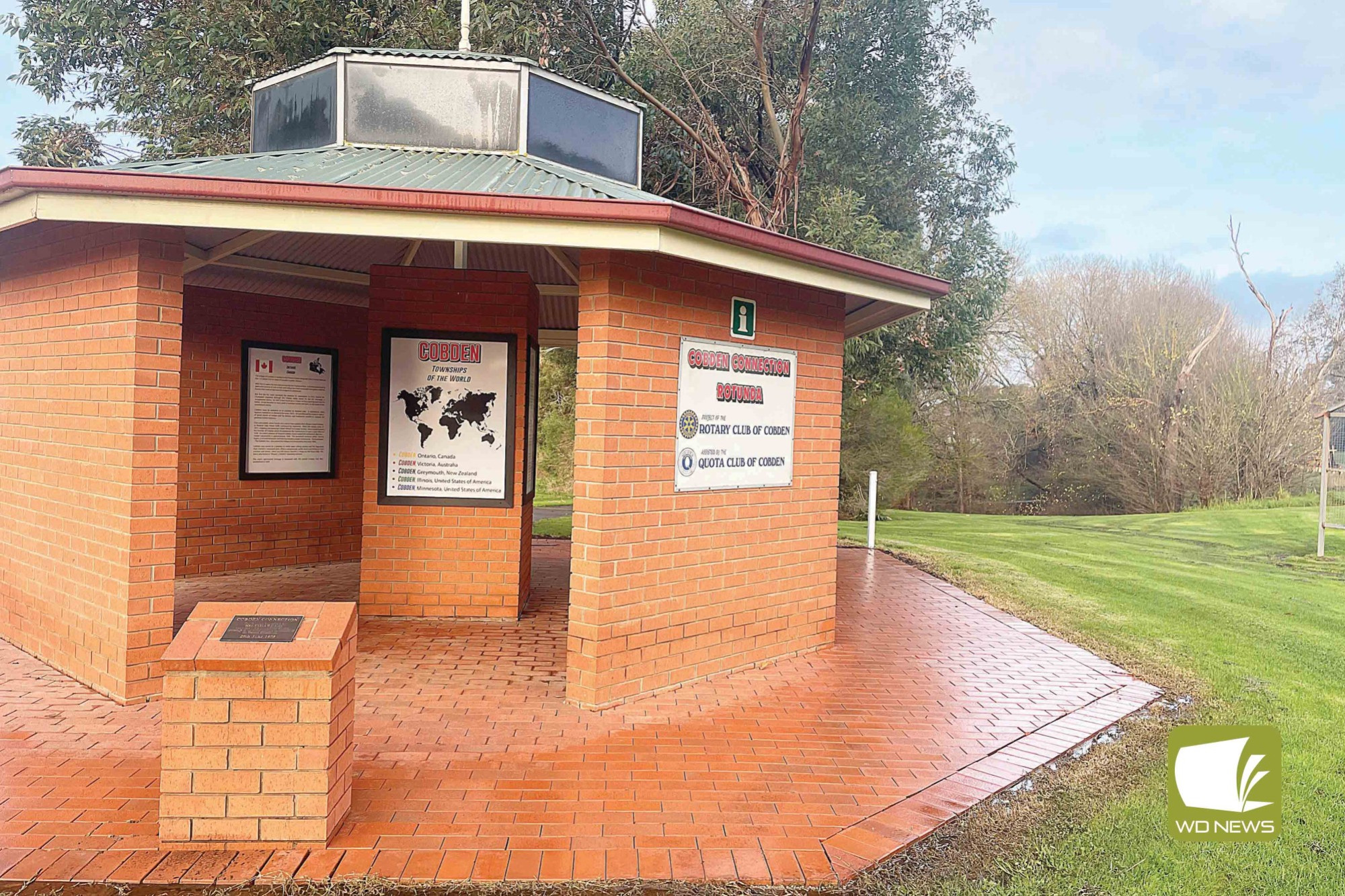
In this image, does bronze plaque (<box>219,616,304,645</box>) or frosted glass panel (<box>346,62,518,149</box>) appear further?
frosted glass panel (<box>346,62,518,149</box>)

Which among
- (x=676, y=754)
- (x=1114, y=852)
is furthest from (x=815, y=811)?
(x=1114, y=852)

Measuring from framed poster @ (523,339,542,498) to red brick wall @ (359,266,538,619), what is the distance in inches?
10.2

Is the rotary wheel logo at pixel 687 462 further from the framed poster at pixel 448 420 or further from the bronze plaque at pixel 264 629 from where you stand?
the bronze plaque at pixel 264 629

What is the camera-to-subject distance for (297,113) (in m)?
8.38

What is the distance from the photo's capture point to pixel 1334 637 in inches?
354

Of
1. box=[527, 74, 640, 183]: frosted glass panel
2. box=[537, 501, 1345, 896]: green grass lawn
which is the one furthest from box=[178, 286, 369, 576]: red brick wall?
box=[537, 501, 1345, 896]: green grass lawn

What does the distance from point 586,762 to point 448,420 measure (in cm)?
381

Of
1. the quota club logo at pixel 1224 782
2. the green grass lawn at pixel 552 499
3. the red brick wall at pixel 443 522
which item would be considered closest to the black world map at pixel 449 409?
the red brick wall at pixel 443 522

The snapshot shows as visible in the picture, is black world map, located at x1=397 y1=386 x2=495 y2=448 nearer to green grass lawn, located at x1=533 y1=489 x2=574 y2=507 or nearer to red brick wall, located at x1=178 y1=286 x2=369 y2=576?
red brick wall, located at x1=178 y1=286 x2=369 y2=576

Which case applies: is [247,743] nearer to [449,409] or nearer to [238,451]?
[449,409]

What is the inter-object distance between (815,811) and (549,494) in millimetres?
21380

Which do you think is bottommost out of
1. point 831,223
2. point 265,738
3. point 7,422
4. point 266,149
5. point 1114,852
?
point 1114,852

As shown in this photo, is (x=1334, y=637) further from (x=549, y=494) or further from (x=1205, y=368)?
(x=1205, y=368)

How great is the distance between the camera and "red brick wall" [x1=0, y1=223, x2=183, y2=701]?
5582 mm
